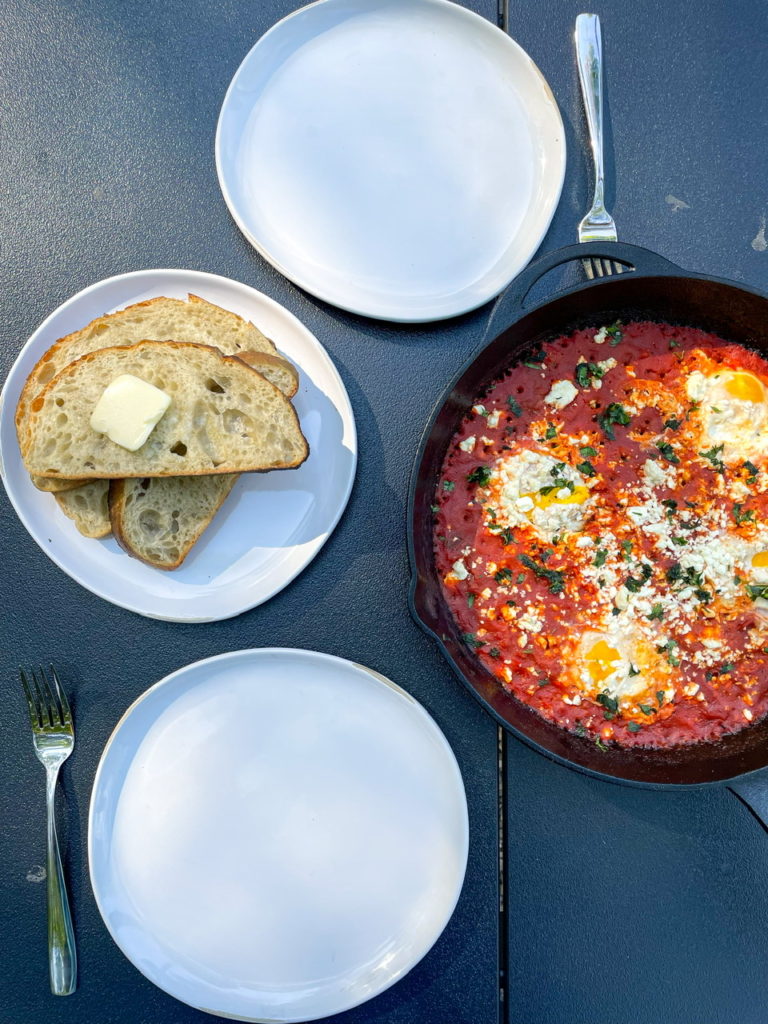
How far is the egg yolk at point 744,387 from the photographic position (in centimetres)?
202

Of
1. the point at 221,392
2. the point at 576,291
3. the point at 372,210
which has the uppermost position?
the point at 372,210

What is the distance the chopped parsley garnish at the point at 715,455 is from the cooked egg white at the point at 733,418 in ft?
0.04

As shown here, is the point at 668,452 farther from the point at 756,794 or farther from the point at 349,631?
the point at 349,631

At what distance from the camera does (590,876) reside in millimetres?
2109

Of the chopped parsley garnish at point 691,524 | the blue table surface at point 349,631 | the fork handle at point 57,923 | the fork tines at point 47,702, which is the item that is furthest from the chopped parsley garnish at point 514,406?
the fork handle at point 57,923

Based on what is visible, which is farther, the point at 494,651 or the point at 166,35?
the point at 166,35

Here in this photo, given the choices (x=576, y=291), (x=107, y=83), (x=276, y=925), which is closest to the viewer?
(x=576, y=291)

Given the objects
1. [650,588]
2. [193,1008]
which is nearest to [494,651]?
[650,588]

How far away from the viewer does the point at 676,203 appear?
2219 mm

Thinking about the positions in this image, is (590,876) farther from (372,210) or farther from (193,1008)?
(372,210)

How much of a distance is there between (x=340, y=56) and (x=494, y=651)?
188cm

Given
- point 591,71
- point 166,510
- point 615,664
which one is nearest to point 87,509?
point 166,510

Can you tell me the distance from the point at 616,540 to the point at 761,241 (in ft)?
3.74

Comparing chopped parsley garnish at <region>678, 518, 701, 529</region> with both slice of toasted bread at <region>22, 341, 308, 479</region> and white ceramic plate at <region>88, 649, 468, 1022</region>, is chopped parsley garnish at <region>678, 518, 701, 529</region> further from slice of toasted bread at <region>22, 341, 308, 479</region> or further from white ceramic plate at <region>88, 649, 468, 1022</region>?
slice of toasted bread at <region>22, 341, 308, 479</region>
